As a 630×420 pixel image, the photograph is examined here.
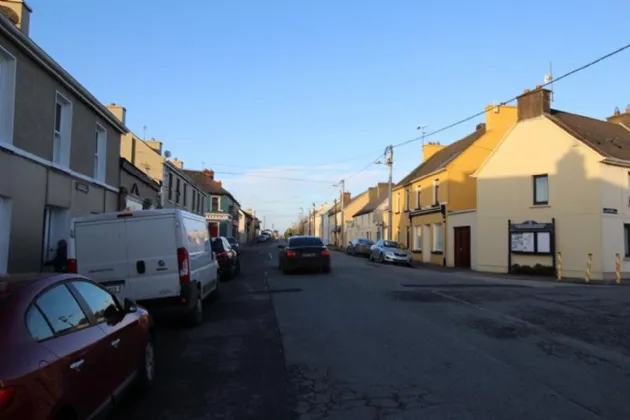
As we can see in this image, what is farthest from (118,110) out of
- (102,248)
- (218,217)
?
(218,217)

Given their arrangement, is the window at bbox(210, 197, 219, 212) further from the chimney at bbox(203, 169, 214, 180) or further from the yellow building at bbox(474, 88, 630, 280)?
the yellow building at bbox(474, 88, 630, 280)

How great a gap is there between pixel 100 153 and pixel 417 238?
2671 cm

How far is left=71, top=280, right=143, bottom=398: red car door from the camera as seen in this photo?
15.6 ft

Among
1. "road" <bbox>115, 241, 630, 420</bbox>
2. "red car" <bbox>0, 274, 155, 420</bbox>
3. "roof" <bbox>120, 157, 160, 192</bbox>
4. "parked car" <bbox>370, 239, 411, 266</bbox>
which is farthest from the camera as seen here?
"parked car" <bbox>370, 239, 411, 266</bbox>

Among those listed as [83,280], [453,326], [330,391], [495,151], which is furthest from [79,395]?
[495,151]

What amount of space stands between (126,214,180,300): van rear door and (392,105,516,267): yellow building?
2372 centimetres

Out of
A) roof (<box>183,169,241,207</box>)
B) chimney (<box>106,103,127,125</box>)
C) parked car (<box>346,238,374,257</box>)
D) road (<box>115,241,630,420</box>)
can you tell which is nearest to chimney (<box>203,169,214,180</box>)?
roof (<box>183,169,241,207</box>)

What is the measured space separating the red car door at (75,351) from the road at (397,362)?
1.12 m

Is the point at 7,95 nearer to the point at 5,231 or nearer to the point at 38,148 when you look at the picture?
the point at 38,148

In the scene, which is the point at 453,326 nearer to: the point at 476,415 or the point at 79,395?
the point at 476,415

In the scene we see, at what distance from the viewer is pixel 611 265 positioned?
24141mm

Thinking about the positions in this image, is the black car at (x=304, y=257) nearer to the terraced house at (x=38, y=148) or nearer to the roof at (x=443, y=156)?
the terraced house at (x=38, y=148)


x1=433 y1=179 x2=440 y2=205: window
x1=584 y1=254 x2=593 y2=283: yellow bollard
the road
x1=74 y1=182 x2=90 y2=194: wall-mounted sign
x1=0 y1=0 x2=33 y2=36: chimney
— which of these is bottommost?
the road

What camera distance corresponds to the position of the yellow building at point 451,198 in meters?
32.2
